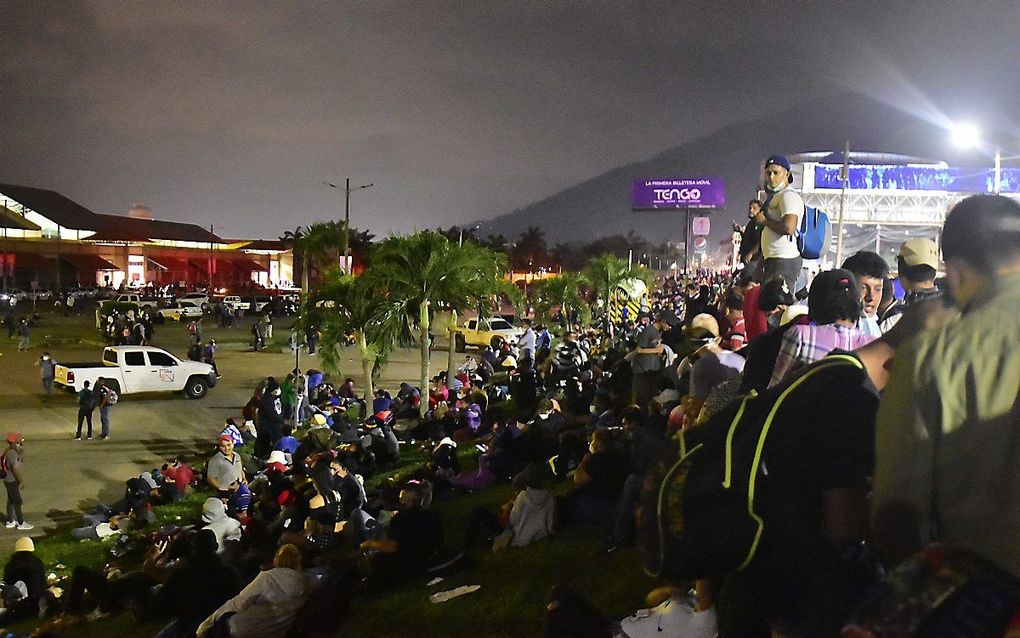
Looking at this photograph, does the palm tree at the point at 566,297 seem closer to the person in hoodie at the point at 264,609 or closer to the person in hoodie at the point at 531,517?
the person in hoodie at the point at 531,517

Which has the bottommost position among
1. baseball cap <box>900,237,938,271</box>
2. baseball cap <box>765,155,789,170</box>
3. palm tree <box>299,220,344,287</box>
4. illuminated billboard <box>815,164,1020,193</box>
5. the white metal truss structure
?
baseball cap <box>900,237,938,271</box>

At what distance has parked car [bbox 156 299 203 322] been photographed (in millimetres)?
46500

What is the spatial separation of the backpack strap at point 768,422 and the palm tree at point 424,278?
578 inches

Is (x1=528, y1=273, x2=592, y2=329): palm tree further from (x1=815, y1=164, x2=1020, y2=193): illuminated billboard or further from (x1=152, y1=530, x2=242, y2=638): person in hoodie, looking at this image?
(x1=152, y1=530, x2=242, y2=638): person in hoodie

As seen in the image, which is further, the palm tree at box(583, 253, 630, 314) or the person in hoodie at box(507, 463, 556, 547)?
the palm tree at box(583, 253, 630, 314)

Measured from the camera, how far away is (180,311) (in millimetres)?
47094

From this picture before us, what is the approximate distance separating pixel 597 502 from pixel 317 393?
12.9 meters

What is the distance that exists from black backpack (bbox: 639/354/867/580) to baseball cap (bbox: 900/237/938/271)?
6.55 ft

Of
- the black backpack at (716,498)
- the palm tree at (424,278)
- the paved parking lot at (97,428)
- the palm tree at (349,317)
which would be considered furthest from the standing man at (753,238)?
the palm tree at (349,317)

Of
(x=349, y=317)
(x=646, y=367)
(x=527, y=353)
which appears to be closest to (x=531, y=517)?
(x=646, y=367)

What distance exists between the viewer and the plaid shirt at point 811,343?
2979mm

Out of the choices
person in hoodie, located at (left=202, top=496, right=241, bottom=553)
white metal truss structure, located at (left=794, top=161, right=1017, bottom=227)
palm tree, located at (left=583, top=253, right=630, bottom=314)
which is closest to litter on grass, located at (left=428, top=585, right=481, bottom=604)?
person in hoodie, located at (left=202, top=496, right=241, bottom=553)

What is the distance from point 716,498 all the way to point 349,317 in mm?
16227

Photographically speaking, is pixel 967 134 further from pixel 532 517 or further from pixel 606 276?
pixel 606 276
